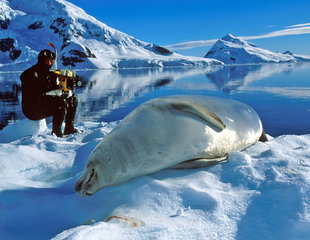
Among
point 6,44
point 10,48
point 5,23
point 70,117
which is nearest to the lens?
point 70,117

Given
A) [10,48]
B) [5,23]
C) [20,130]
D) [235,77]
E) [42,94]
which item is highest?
[5,23]

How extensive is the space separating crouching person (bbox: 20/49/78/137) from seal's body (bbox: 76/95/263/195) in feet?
10.2

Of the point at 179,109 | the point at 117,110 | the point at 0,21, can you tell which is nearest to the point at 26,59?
the point at 0,21

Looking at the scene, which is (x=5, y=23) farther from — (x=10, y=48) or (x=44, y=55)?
(x=44, y=55)

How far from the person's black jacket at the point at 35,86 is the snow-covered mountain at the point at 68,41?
105m

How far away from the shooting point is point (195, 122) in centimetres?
264

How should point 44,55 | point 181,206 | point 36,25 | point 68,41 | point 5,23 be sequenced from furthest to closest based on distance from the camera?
1. point 36,25
2. point 5,23
3. point 68,41
4. point 44,55
5. point 181,206

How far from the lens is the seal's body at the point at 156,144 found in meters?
2.31

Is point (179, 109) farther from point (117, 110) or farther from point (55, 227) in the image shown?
point (117, 110)

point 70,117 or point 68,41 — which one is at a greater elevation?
point 68,41

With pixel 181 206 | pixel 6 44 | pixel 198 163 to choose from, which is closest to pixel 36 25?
pixel 6 44

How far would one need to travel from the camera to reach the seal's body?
2.31 m

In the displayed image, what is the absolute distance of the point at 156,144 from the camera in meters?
2.45

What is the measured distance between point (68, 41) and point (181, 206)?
153429mm
